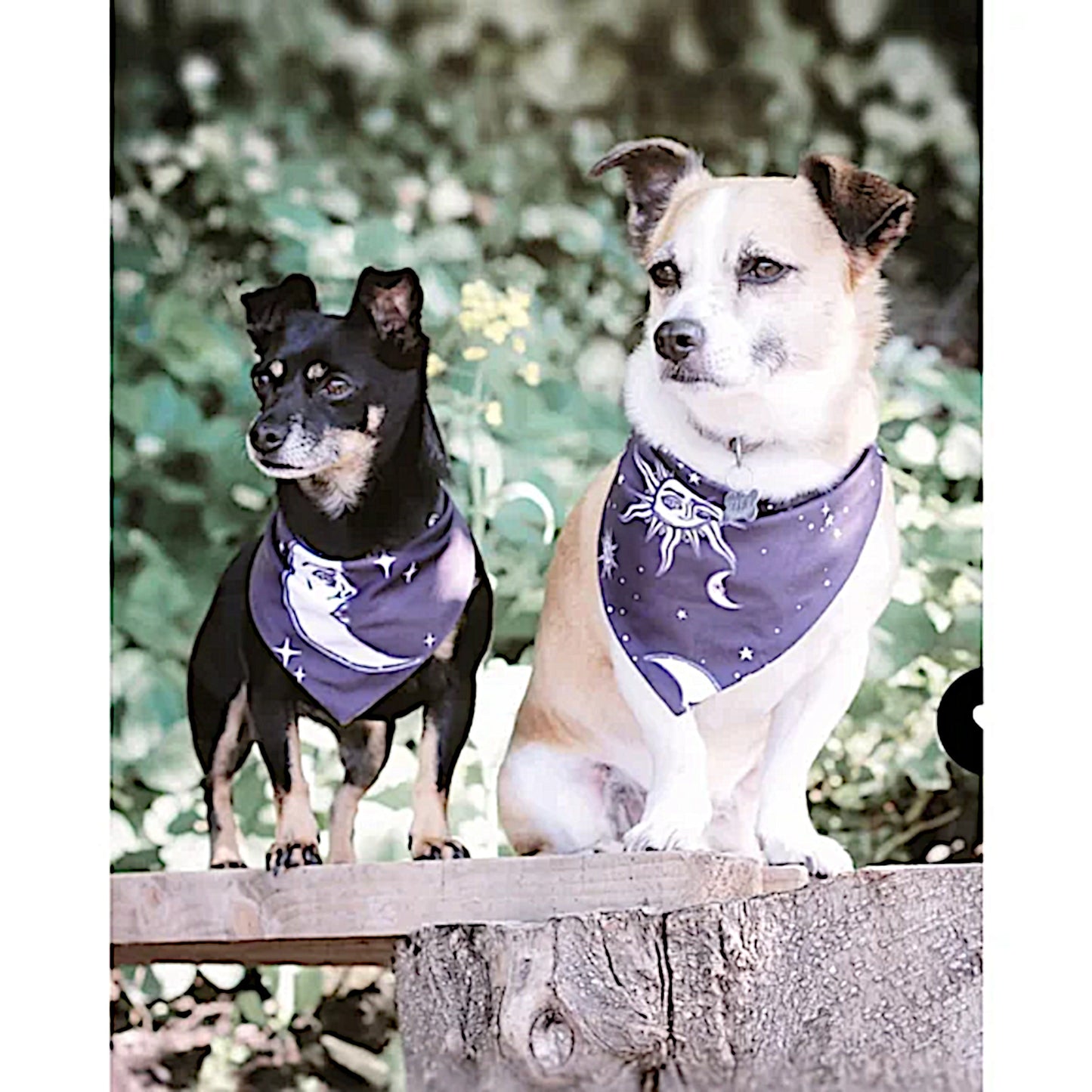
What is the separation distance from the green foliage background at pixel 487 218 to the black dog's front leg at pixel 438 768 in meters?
0.03

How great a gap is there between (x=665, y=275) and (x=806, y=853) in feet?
1.96

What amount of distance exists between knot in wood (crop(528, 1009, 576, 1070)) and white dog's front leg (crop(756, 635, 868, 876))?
0.35 metres

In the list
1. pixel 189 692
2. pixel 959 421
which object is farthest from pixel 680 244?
pixel 189 692

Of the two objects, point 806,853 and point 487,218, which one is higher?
point 487,218

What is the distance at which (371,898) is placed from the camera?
6.11 feet

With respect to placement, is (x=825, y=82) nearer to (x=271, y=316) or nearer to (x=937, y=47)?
(x=937, y=47)

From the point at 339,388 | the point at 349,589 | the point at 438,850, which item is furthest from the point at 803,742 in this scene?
the point at 339,388

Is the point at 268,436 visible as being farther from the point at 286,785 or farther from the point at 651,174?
the point at 651,174

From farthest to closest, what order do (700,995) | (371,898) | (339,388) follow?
(339,388) → (371,898) → (700,995)

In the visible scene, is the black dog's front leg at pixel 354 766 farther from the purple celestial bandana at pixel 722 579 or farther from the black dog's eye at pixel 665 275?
the black dog's eye at pixel 665 275

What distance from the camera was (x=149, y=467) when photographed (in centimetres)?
202

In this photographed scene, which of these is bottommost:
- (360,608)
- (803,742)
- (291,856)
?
(291,856)

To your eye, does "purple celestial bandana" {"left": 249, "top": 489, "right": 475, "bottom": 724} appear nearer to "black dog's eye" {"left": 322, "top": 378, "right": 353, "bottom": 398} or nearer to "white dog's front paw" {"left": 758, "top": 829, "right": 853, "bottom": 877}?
"black dog's eye" {"left": 322, "top": 378, "right": 353, "bottom": 398}

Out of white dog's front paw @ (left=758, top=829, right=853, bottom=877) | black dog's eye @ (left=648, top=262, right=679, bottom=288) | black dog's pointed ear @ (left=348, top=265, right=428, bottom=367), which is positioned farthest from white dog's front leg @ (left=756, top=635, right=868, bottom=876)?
black dog's pointed ear @ (left=348, top=265, right=428, bottom=367)
